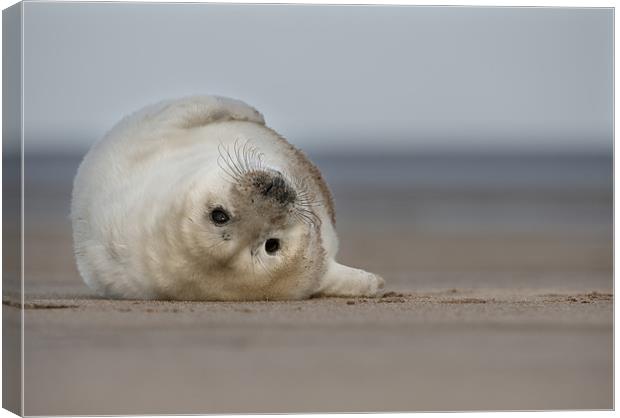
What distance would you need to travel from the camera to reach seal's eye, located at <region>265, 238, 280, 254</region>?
10734 millimetres

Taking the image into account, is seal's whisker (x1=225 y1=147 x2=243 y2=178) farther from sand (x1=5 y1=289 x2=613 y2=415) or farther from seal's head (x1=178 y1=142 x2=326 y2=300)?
sand (x1=5 y1=289 x2=613 y2=415)

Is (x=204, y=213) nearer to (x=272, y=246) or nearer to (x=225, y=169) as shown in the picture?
(x=225, y=169)

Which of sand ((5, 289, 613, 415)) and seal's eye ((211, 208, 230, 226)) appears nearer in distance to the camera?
sand ((5, 289, 613, 415))

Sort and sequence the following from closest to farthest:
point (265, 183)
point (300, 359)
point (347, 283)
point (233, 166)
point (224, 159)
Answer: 1. point (300, 359)
2. point (265, 183)
3. point (233, 166)
4. point (224, 159)
5. point (347, 283)

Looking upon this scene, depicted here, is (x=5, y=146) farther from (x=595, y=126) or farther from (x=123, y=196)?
(x=595, y=126)

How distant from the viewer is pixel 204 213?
10562 mm

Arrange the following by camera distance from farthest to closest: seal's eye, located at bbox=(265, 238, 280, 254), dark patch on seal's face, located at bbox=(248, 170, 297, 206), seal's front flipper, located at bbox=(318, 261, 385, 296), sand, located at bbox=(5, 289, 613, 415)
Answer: seal's front flipper, located at bbox=(318, 261, 385, 296) < seal's eye, located at bbox=(265, 238, 280, 254) < dark patch on seal's face, located at bbox=(248, 170, 297, 206) < sand, located at bbox=(5, 289, 613, 415)

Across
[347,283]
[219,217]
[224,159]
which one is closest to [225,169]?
[224,159]

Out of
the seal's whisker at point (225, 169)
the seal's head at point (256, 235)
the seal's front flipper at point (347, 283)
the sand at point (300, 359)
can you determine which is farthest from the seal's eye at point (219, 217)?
the seal's front flipper at point (347, 283)

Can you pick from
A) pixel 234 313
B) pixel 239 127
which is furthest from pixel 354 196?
pixel 234 313

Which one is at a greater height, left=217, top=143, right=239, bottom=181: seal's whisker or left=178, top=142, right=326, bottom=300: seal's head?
left=217, top=143, right=239, bottom=181: seal's whisker

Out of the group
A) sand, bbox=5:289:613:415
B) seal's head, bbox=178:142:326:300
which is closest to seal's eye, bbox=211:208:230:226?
seal's head, bbox=178:142:326:300

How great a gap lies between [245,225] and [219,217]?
16 centimetres

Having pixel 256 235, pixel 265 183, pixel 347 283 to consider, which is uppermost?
pixel 265 183
